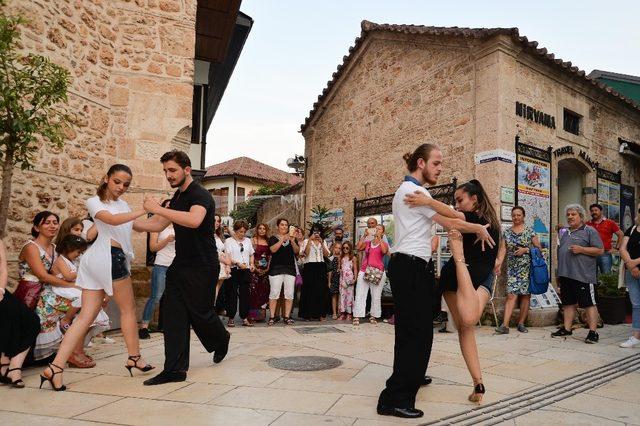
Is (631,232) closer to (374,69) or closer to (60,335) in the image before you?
(60,335)

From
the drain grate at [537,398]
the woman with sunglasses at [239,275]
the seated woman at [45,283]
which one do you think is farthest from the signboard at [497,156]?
the seated woman at [45,283]

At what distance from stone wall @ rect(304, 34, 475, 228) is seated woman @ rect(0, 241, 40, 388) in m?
7.45

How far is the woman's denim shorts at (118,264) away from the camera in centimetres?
402

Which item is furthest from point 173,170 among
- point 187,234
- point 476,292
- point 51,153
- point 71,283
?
point 51,153

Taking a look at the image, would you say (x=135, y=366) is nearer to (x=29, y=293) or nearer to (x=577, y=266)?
(x=29, y=293)

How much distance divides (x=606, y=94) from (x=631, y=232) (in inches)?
227

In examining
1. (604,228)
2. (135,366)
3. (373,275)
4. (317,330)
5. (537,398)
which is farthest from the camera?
(604,228)

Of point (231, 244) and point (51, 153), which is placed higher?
point (51, 153)

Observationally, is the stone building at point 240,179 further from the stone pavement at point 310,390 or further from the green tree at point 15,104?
the green tree at point 15,104

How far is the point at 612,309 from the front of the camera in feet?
27.5

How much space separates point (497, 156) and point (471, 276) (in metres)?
5.44

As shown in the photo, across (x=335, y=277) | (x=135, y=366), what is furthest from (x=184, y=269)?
(x=335, y=277)

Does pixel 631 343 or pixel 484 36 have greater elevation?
pixel 484 36

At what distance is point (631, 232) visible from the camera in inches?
249
